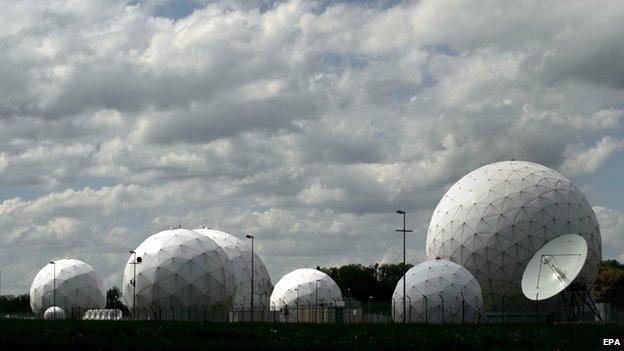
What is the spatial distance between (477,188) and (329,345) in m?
49.7

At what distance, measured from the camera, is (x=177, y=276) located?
67938 mm

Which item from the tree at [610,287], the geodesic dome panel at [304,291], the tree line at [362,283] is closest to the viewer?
the geodesic dome panel at [304,291]

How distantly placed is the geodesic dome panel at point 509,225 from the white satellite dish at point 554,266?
3556mm

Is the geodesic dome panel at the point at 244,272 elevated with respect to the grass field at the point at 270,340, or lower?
elevated

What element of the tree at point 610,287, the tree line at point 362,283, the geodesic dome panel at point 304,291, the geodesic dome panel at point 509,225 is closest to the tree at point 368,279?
the tree line at point 362,283

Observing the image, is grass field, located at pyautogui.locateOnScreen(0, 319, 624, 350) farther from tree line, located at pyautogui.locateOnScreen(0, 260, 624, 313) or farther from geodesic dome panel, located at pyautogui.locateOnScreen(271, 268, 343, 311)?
tree line, located at pyautogui.locateOnScreen(0, 260, 624, 313)

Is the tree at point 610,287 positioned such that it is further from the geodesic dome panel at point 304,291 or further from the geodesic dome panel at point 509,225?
the geodesic dome panel at point 304,291

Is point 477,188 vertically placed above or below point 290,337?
above

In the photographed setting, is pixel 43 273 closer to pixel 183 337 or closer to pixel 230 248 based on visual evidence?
pixel 230 248

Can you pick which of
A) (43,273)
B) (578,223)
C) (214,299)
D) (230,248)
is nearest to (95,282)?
(43,273)

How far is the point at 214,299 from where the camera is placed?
69.8m

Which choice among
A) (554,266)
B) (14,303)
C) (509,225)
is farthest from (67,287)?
(14,303)

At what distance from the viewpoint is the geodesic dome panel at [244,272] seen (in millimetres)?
95312

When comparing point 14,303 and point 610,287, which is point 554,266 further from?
point 14,303
